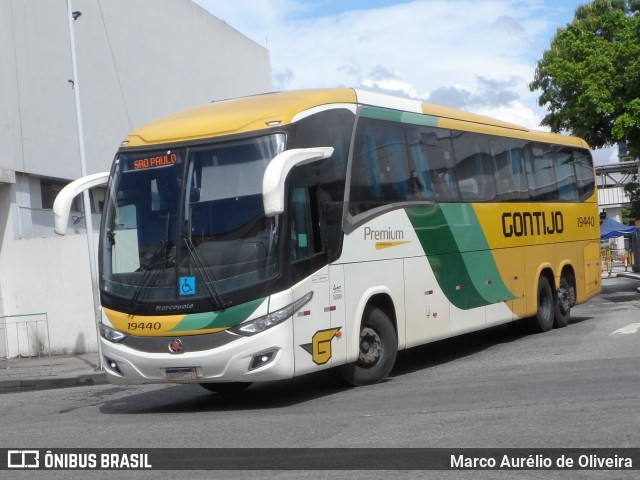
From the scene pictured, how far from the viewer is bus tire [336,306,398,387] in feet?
39.8

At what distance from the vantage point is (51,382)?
54.2 ft

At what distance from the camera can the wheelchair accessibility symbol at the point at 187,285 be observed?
1063 cm

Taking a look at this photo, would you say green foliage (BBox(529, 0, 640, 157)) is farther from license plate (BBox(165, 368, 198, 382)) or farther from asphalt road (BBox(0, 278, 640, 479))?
license plate (BBox(165, 368, 198, 382))

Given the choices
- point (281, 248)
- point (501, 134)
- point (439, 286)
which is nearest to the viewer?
point (281, 248)

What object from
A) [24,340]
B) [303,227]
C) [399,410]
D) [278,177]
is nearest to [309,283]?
[303,227]

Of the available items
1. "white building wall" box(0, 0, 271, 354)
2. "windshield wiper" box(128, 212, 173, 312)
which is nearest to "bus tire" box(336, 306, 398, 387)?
"windshield wiper" box(128, 212, 173, 312)

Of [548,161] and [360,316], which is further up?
[548,161]

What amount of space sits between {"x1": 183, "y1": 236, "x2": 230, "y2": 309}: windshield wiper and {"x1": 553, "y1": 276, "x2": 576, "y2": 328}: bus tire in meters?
9.81

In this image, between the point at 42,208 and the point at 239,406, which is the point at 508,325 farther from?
the point at 42,208

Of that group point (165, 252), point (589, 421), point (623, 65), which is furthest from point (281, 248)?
point (623, 65)

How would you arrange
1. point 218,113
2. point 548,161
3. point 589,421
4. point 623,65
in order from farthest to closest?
point 623,65 → point 548,161 → point 218,113 → point 589,421

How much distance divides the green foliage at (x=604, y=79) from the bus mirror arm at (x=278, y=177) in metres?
19.2

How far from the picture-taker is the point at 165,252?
425 inches

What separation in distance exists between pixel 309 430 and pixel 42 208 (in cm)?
A: 1498
